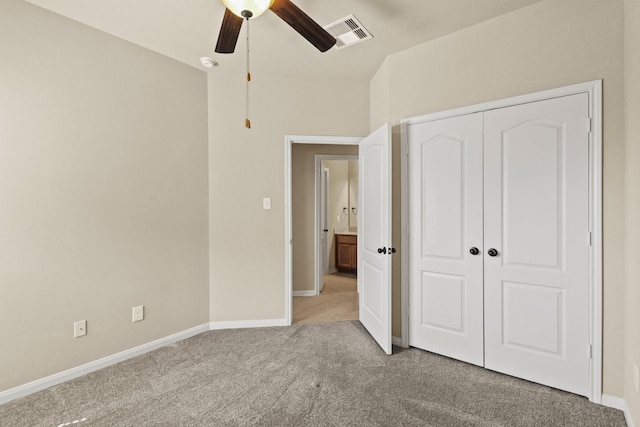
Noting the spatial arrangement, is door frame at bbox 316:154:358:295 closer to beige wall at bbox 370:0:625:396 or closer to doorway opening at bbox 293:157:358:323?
doorway opening at bbox 293:157:358:323

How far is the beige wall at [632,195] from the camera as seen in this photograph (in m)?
1.67

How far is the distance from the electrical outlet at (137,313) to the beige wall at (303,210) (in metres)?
2.19

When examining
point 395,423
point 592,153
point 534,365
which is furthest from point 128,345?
point 592,153

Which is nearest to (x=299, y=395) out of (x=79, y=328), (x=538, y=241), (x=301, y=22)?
(x=79, y=328)

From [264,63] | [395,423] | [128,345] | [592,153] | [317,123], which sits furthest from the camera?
[317,123]

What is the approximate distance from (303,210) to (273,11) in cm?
306

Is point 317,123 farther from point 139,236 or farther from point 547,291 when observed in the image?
point 547,291

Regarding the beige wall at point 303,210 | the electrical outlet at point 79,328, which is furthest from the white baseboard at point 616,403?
the electrical outlet at point 79,328

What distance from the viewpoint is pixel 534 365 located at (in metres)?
2.22

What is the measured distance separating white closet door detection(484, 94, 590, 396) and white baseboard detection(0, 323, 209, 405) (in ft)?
8.96

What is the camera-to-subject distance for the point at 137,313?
2.75 metres

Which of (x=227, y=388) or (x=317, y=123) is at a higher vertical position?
(x=317, y=123)

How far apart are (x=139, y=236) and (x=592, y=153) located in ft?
11.3

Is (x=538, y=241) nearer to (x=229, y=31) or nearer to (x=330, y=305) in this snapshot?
(x=229, y=31)
